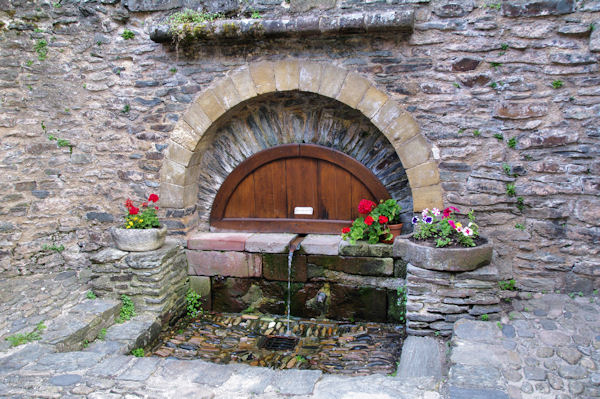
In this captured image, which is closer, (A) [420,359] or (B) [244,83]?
(A) [420,359]

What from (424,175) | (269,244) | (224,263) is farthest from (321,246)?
(424,175)

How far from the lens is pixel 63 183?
5.04 m

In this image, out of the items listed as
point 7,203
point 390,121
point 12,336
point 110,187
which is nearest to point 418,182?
point 390,121

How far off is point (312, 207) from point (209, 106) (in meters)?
1.51

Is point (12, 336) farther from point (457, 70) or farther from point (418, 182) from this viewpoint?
point (457, 70)

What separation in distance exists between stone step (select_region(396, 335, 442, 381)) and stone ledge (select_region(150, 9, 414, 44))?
8.59 feet

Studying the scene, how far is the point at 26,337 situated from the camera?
3691 mm

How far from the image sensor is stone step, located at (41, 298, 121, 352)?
145 inches

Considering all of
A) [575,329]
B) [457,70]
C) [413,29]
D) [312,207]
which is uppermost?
[413,29]

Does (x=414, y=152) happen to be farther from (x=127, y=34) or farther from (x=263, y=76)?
(x=127, y=34)

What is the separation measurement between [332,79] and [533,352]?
9.07 ft

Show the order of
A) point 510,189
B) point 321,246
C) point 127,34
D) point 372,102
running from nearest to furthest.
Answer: point 510,189, point 372,102, point 321,246, point 127,34

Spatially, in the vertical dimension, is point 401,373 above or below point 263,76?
below

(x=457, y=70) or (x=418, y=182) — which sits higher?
(x=457, y=70)
